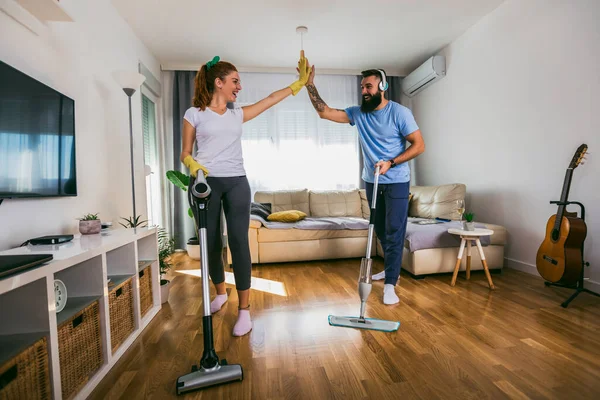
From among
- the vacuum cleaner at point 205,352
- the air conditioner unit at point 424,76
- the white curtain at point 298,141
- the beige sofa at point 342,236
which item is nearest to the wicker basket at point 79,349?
the vacuum cleaner at point 205,352

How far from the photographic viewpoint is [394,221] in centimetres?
216

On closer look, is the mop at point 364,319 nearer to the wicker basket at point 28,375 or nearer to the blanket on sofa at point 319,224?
the wicker basket at point 28,375

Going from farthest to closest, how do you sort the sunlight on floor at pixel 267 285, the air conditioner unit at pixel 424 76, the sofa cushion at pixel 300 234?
the air conditioner unit at pixel 424 76 < the sofa cushion at pixel 300 234 < the sunlight on floor at pixel 267 285

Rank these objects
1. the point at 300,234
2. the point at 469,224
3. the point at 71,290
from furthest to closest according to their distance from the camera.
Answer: the point at 300,234, the point at 469,224, the point at 71,290

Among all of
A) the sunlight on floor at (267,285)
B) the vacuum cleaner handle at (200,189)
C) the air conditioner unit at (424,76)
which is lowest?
the sunlight on floor at (267,285)

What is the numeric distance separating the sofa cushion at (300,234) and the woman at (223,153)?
1.54m

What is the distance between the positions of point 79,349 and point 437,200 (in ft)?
10.8

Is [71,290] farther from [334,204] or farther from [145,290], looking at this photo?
[334,204]

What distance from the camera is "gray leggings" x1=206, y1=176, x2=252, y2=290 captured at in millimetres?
1688

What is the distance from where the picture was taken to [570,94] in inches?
97.0

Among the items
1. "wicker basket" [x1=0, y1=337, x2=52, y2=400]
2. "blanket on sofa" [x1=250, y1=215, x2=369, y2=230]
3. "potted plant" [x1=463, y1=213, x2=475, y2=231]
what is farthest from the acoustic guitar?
"wicker basket" [x1=0, y1=337, x2=52, y2=400]

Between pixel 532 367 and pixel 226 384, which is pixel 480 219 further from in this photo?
pixel 226 384

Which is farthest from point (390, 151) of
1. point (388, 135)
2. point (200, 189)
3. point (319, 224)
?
point (319, 224)

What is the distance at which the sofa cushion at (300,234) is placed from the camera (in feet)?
11.0
